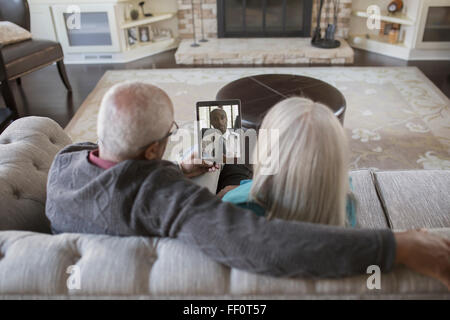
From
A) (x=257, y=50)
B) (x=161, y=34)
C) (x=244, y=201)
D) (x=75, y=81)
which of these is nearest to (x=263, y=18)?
(x=257, y=50)

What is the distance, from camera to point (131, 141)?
33.7 inches

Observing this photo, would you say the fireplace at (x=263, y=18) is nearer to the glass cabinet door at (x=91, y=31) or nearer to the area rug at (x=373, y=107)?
the area rug at (x=373, y=107)

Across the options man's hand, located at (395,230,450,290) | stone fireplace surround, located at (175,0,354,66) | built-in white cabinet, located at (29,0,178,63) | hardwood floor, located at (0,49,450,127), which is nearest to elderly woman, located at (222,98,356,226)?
man's hand, located at (395,230,450,290)

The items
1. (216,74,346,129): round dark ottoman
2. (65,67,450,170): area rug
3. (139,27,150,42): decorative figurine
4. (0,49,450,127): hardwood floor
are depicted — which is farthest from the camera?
(139,27,150,42): decorative figurine

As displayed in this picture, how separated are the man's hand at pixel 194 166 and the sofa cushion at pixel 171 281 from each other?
0.60m

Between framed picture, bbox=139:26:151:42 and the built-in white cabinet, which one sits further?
framed picture, bbox=139:26:151:42

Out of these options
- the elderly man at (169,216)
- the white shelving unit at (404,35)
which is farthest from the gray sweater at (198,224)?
the white shelving unit at (404,35)

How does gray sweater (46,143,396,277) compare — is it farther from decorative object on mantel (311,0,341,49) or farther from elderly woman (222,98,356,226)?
decorative object on mantel (311,0,341,49)

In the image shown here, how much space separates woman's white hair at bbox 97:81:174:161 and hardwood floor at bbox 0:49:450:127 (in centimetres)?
226

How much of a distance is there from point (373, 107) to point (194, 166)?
2.16 m

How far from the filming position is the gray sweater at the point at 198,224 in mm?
694

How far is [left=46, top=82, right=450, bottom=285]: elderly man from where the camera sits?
70cm

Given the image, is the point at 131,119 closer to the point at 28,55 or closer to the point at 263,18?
the point at 28,55
